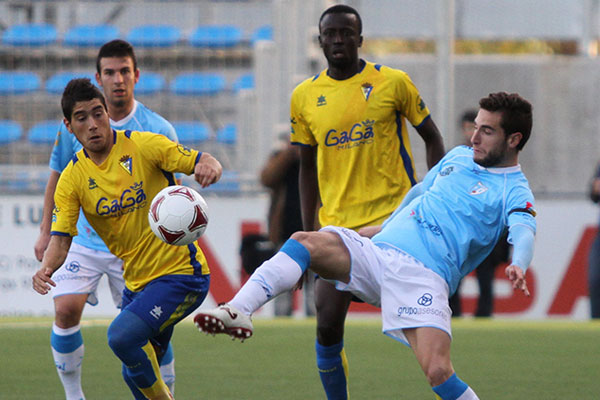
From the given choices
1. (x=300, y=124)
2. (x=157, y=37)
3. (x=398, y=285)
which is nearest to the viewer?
(x=398, y=285)

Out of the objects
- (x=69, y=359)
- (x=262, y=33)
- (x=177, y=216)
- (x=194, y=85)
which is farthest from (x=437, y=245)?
(x=262, y=33)

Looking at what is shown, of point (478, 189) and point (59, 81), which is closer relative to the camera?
point (478, 189)

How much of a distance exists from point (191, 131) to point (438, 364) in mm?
8187

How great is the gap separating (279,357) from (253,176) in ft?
13.5

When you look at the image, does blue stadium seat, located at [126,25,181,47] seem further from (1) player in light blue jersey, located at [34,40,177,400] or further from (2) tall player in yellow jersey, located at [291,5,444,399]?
(2) tall player in yellow jersey, located at [291,5,444,399]

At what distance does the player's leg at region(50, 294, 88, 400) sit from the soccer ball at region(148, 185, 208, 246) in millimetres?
1358

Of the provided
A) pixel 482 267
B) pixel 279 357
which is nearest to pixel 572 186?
pixel 482 267

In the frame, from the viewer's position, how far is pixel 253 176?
1146 centimetres

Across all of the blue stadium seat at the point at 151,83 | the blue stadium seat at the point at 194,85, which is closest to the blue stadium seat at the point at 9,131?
the blue stadium seat at the point at 151,83

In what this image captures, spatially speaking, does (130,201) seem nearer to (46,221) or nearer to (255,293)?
(46,221)

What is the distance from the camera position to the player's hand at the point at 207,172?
178 inches

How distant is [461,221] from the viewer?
4500 millimetres

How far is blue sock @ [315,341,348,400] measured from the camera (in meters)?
5.33

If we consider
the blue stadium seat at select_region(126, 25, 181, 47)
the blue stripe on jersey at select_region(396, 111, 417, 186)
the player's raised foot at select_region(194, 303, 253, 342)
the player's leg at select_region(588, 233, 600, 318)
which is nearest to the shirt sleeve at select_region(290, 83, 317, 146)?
the blue stripe on jersey at select_region(396, 111, 417, 186)
